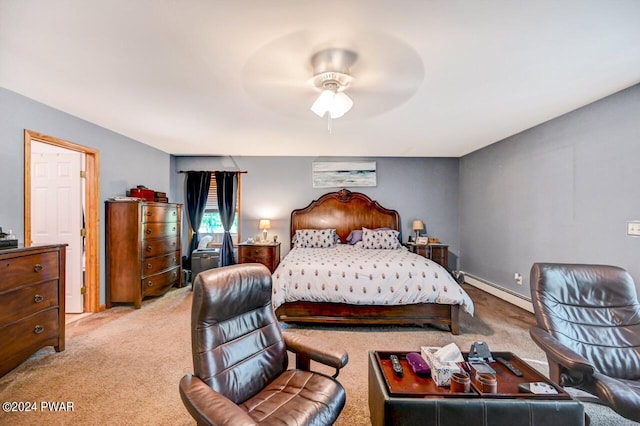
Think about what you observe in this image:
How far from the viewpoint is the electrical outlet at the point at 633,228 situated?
98.0 inches

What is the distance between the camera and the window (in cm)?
549

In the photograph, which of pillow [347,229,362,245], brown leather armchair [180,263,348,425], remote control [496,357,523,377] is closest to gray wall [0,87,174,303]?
brown leather armchair [180,263,348,425]

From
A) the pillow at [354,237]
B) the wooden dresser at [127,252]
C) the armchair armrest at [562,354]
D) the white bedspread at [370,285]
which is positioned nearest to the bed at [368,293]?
the white bedspread at [370,285]

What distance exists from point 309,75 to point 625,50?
232 cm

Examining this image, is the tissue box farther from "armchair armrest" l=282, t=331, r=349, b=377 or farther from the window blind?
the window blind

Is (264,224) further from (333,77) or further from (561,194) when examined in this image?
A: (561,194)

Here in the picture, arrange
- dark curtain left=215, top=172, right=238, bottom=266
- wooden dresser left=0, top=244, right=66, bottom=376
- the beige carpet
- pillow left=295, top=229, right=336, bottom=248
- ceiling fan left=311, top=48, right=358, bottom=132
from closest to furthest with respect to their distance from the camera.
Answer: the beige carpet, ceiling fan left=311, top=48, right=358, bottom=132, wooden dresser left=0, top=244, right=66, bottom=376, pillow left=295, top=229, right=336, bottom=248, dark curtain left=215, top=172, right=238, bottom=266

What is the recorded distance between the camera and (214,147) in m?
4.74

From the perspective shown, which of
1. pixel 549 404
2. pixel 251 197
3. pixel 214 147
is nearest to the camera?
pixel 549 404

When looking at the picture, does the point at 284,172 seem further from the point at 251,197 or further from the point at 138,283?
the point at 138,283

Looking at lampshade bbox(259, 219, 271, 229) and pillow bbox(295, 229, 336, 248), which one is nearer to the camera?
pillow bbox(295, 229, 336, 248)

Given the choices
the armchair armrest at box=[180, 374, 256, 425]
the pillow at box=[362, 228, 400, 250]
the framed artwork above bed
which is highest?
the framed artwork above bed

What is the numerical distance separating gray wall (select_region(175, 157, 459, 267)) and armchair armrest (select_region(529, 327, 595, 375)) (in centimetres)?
369

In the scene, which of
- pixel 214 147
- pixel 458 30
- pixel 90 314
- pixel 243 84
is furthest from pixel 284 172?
pixel 458 30
